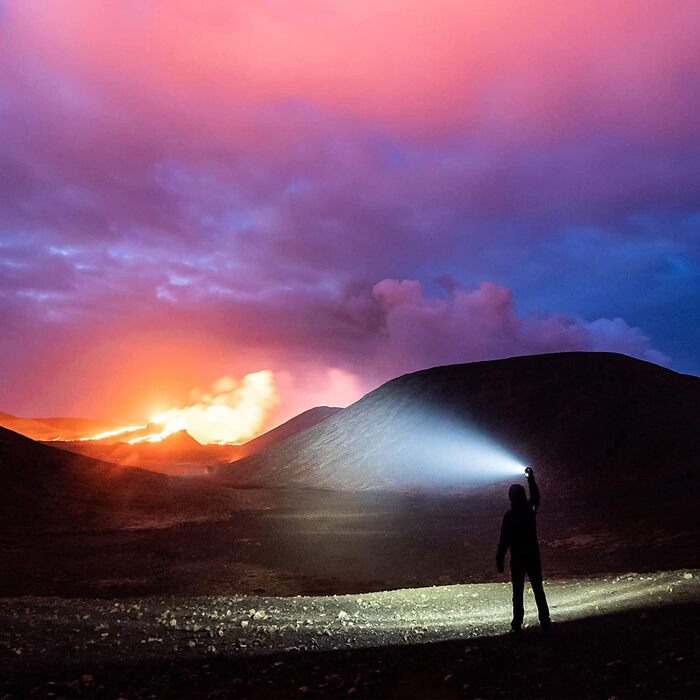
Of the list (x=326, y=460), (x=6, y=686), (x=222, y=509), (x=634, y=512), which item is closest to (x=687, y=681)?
(x=6, y=686)

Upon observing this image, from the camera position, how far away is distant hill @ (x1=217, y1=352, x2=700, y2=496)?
72.2 metres

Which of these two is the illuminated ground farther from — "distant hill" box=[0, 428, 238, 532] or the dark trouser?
"distant hill" box=[0, 428, 238, 532]

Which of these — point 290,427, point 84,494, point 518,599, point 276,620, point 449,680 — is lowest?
point 276,620

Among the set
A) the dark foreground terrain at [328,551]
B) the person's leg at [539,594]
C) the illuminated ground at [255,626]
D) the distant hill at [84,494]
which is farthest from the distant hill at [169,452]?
the person's leg at [539,594]

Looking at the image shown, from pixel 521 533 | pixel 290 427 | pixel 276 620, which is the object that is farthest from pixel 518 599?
pixel 290 427

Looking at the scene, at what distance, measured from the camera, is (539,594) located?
11234 mm

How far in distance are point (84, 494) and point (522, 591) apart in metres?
44.5

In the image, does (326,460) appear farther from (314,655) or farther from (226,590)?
(314,655)

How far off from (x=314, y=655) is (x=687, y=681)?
5385 millimetres

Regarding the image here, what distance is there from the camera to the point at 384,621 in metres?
14.6

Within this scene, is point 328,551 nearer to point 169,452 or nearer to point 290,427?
point 169,452

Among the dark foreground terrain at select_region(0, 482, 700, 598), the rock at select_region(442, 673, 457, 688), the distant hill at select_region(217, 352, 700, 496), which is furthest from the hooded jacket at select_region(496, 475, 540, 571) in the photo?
the distant hill at select_region(217, 352, 700, 496)

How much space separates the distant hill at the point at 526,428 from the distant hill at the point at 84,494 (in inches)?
877

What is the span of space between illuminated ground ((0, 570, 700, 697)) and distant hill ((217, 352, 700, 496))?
45696 millimetres
